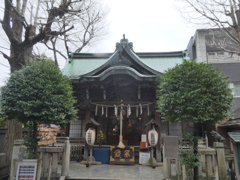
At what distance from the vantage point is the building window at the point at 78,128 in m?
12.9

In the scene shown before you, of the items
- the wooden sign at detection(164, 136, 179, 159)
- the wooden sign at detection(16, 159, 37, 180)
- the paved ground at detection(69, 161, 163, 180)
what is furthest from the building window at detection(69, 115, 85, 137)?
the wooden sign at detection(164, 136, 179, 159)

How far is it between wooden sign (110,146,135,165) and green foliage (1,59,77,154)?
4901 millimetres

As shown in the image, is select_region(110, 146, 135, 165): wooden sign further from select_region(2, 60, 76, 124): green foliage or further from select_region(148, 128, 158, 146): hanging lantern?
select_region(2, 60, 76, 124): green foliage

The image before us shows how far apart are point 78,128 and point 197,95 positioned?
9.40 metres

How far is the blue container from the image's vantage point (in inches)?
424

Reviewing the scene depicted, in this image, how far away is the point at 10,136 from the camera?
8695 mm

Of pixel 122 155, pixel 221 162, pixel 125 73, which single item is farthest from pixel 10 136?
pixel 221 162

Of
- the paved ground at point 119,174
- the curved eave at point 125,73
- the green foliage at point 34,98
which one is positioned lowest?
the paved ground at point 119,174

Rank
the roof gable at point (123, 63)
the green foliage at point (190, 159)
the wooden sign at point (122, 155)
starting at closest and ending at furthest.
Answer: the green foliage at point (190, 159) < the wooden sign at point (122, 155) < the roof gable at point (123, 63)

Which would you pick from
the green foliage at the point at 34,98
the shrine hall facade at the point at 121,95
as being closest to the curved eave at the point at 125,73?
the shrine hall facade at the point at 121,95

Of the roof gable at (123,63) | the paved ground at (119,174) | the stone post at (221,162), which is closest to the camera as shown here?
the stone post at (221,162)

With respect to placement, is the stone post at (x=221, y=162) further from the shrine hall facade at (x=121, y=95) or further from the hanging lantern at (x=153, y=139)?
the shrine hall facade at (x=121, y=95)

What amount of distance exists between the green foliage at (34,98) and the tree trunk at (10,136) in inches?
98.0

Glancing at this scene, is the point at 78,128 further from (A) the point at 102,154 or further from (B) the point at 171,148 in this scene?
(B) the point at 171,148
